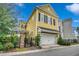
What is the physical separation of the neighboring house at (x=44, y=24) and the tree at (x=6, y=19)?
30cm

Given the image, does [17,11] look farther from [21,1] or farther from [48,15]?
[48,15]

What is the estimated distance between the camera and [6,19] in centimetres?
465

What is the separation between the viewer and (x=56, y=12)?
4609mm

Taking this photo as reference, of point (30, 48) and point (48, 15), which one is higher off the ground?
point (48, 15)

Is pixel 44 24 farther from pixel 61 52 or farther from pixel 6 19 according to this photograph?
pixel 6 19

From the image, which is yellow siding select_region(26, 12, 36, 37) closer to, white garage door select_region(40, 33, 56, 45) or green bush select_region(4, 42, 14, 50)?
white garage door select_region(40, 33, 56, 45)

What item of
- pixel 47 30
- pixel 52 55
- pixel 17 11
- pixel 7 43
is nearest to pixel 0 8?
pixel 17 11

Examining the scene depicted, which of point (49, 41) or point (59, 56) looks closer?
point (59, 56)

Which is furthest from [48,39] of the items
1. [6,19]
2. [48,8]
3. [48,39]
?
[6,19]

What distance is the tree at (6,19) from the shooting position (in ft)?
15.2

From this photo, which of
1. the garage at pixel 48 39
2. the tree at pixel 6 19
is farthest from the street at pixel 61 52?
the tree at pixel 6 19

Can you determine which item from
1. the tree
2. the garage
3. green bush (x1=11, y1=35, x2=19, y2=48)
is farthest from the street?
the tree

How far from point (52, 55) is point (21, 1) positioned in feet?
3.70

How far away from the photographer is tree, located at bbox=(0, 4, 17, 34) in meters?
4.62
